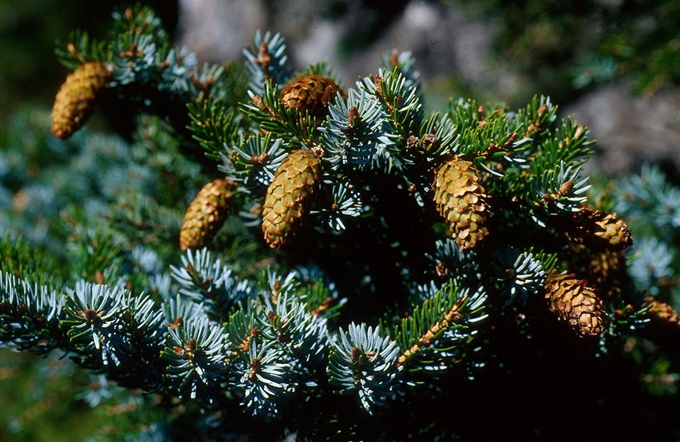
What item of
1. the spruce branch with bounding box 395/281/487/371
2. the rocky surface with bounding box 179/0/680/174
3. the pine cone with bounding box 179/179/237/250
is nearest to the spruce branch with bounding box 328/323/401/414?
the spruce branch with bounding box 395/281/487/371

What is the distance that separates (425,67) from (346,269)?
195cm

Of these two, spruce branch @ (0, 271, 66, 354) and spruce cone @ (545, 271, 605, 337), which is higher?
spruce branch @ (0, 271, 66, 354)

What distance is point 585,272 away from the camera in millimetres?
831

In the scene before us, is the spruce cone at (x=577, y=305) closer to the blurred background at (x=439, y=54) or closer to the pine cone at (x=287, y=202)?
the pine cone at (x=287, y=202)

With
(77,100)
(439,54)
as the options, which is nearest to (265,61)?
(77,100)

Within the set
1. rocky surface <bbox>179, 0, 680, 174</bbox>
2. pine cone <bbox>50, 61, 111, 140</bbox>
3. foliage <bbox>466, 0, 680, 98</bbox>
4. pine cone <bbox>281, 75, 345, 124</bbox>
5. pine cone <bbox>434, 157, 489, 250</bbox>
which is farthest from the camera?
rocky surface <bbox>179, 0, 680, 174</bbox>

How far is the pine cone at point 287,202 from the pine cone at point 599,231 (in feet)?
1.21

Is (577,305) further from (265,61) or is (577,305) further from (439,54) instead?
(439,54)

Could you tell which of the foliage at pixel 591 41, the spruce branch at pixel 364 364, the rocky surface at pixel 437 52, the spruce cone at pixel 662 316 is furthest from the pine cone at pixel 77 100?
the rocky surface at pixel 437 52

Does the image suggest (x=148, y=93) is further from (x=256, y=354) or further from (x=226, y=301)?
(x=256, y=354)

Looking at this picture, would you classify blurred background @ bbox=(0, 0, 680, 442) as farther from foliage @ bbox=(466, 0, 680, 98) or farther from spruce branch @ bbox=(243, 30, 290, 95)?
spruce branch @ bbox=(243, 30, 290, 95)

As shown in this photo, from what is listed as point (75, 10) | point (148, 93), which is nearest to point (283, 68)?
point (148, 93)

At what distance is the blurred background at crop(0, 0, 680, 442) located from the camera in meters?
1.58

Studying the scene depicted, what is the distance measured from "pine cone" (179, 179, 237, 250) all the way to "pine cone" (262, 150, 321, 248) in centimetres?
18
